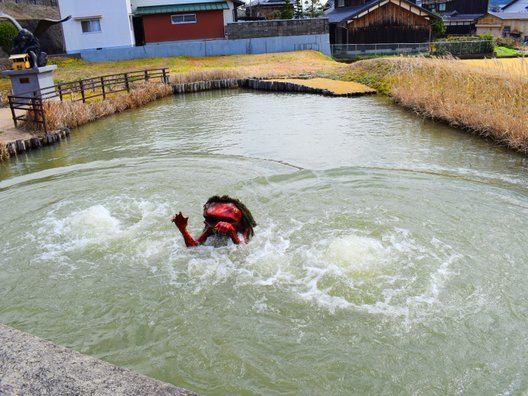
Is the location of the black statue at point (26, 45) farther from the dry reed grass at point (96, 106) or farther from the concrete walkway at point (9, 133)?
the concrete walkway at point (9, 133)

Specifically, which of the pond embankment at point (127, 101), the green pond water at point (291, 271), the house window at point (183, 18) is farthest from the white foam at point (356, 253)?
the house window at point (183, 18)

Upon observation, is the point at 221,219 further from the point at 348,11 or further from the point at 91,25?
the point at 348,11

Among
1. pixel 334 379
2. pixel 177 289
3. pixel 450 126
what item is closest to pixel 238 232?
pixel 177 289

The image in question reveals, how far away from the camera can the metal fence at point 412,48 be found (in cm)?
3347

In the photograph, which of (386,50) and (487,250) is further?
(386,50)

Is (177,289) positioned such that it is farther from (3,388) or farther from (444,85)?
(444,85)

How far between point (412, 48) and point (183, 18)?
57.0 feet

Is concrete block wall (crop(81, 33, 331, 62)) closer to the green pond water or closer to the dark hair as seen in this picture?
the green pond water

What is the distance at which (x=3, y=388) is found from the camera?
351 centimetres

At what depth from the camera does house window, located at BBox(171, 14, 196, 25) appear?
35656 millimetres

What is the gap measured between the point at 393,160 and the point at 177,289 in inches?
288

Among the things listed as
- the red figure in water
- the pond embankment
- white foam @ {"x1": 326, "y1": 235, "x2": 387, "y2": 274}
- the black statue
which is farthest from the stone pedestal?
white foam @ {"x1": 326, "y1": 235, "x2": 387, "y2": 274}

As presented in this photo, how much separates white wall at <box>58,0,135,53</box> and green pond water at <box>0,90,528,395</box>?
2544 centimetres

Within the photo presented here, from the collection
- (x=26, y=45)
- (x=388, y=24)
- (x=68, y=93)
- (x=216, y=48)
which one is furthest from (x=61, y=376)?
(x=388, y=24)
